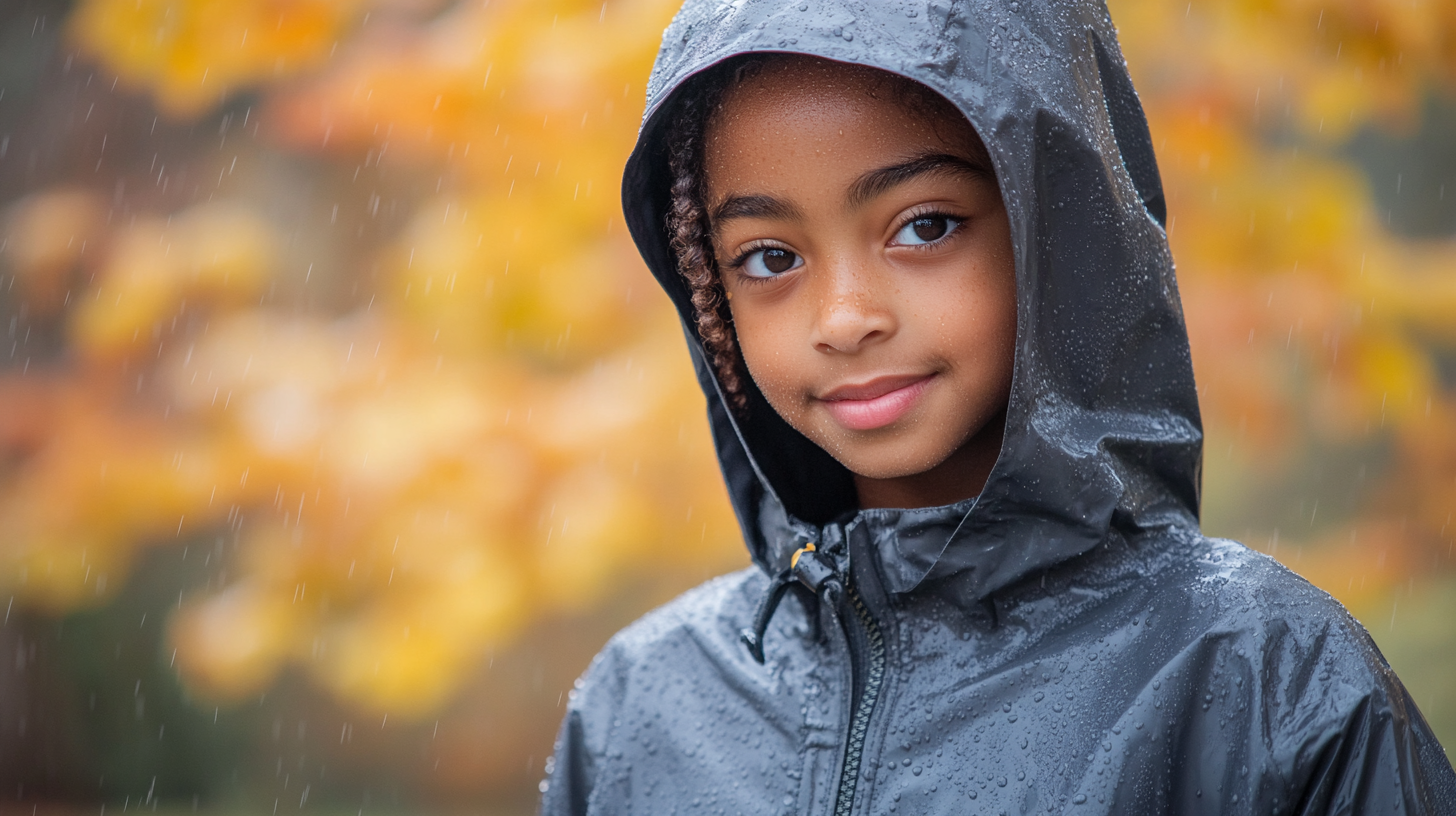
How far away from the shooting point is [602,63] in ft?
10.0

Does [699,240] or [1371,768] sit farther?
[699,240]

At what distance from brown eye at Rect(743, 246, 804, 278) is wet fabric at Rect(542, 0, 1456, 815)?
9.9 inches

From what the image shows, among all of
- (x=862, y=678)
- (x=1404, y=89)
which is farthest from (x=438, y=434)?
(x=1404, y=89)

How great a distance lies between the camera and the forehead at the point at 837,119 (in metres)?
1.44

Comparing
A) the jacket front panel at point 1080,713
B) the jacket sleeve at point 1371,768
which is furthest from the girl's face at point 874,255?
the jacket sleeve at point 1371,768

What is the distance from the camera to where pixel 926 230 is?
1447 mm

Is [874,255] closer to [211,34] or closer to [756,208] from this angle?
[756,208]

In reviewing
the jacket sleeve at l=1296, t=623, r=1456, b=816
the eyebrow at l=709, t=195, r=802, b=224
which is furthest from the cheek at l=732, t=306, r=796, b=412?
the jacket sleeve at l=1296, t=623, r=1456, b=816

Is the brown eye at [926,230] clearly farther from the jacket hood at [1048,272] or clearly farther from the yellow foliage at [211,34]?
the yellow foliage at [211,34]

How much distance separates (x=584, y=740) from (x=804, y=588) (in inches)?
18.6

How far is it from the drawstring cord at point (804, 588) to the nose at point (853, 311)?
31 centimetres

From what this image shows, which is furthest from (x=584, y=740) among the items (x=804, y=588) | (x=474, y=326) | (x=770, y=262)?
(x=474, y=326)

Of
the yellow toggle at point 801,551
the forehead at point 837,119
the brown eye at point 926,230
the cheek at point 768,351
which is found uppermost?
the forehead at point 837,119

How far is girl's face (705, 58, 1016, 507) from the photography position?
4.69 feet
